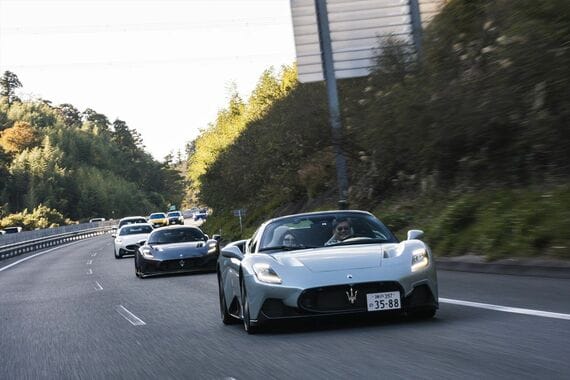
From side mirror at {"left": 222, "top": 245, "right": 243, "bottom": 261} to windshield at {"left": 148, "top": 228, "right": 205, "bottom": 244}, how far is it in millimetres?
13256

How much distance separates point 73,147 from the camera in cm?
17488

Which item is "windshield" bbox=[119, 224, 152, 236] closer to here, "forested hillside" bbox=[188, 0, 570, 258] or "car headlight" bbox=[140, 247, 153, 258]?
"forested hillside" bbox=[188, 0, 570, 258]

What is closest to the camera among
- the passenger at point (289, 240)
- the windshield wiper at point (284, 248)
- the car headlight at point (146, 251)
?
the windshield wiper at point (284, 248)

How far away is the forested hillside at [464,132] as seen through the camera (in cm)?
1767

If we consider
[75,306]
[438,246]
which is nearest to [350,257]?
[75,306]

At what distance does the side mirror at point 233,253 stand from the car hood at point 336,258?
0.74 m

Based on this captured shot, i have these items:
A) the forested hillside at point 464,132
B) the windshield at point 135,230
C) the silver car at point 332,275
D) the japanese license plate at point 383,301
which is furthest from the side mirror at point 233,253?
the windshield at point 135,230

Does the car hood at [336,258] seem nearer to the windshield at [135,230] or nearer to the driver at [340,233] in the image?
the driver at [340,233]

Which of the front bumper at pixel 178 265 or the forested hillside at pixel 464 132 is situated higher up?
the forested hillside at pixel 464 132

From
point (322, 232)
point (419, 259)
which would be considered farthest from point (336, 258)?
point (322, 232)

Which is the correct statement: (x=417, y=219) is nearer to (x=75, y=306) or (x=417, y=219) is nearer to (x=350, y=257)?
(x=75, y=306)

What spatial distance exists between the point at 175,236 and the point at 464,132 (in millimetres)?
7749

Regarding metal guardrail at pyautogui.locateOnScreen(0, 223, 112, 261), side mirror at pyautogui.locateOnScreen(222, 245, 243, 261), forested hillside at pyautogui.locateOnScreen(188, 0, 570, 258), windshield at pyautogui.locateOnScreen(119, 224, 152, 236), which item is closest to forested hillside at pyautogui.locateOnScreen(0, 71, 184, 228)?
metal guardrail at pyautogui.locateOnScreen(0, 223, 112, 261)

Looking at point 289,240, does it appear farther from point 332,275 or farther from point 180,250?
point 180,250
